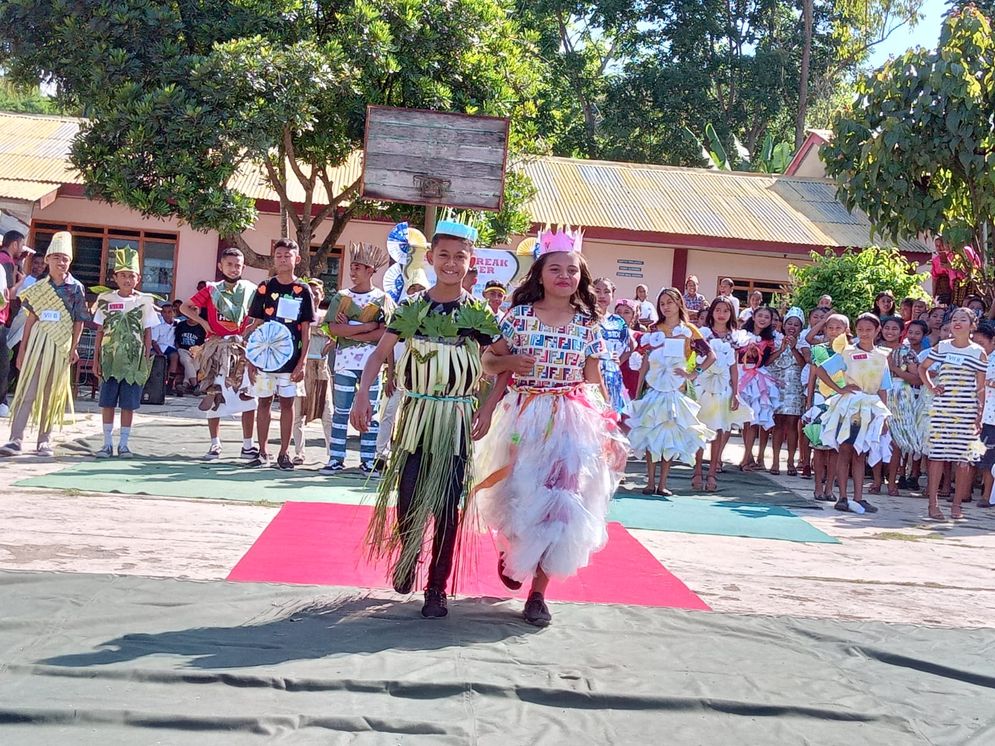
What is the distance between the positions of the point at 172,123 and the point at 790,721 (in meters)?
11.4

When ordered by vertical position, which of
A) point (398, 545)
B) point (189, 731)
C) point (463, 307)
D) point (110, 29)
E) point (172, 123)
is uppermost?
point (110, 29)

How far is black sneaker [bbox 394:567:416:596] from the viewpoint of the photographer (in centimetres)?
473

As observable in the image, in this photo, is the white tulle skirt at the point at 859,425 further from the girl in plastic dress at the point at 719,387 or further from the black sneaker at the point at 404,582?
the black sneaker at the point at 404,582

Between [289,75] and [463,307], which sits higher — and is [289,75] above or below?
above

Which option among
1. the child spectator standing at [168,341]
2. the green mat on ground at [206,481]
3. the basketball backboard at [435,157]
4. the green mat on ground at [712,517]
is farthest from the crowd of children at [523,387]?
the child spectator standing at [168,341]

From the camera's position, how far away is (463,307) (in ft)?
15.6

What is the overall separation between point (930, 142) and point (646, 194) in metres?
9.87

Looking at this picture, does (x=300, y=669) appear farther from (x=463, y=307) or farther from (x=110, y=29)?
(x=110, y=29)

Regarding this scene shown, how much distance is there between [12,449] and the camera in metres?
8.48

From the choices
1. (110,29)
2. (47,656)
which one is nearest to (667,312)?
(47,656)

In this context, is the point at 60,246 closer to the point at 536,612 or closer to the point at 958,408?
the point at 536,612

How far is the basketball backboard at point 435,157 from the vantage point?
39.5 ft

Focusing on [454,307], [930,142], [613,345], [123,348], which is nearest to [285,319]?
[123,348]

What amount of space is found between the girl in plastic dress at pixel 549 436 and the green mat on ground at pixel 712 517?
2591mm
